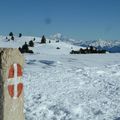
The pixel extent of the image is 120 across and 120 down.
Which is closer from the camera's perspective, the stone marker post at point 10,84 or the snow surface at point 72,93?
the stone marker post at point 10,84

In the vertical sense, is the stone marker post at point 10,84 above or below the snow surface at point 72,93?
above

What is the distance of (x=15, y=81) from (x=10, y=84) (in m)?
0.09

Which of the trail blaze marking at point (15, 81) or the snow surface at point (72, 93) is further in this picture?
the snow surface at point (72, 93)

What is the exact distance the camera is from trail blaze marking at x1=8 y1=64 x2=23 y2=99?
412 centimetres

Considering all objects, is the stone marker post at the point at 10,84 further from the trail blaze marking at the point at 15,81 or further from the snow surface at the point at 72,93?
the snow surface at the point at 72,93

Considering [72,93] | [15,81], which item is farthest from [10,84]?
[72,93]

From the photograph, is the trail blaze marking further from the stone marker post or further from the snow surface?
the snow surface

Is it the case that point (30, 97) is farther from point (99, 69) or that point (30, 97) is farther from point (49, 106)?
point (99, 69)

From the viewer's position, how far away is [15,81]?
417cm

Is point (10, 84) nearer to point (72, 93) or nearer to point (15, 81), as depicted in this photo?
point (15, 81)

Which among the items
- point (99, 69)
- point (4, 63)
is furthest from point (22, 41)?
point (4, 63)

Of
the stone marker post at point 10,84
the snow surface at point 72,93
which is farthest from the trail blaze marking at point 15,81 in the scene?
the snow surface at point 72,93

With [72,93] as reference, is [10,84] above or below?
above

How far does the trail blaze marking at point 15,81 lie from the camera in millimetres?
4117
